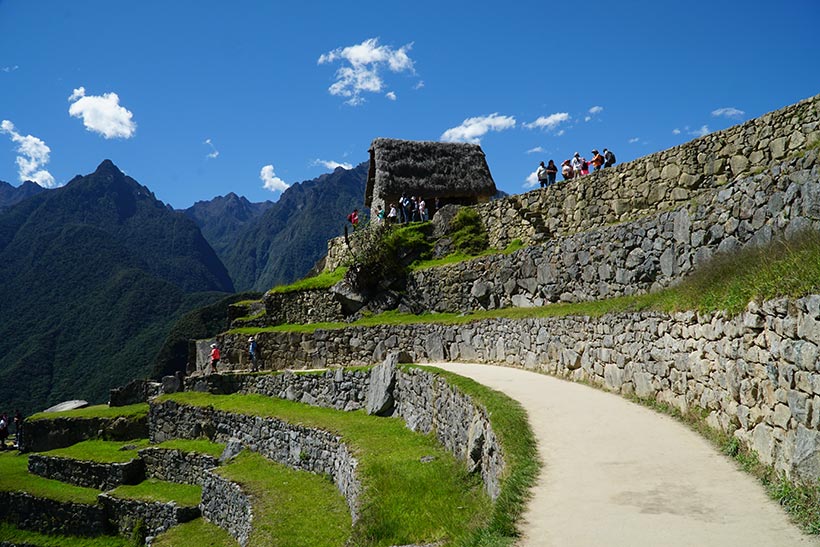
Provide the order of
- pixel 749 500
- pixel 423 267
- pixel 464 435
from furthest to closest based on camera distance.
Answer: pixel 423 267 < pixel 464 435 < pixel 749 500

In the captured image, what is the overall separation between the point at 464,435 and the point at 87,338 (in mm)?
52314

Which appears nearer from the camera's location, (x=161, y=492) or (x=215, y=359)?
(x=161, y=492)

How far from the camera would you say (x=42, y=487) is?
771 inches

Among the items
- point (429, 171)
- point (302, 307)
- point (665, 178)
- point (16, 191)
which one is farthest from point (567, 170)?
point (16, 191)

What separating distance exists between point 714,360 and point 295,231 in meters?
90.7

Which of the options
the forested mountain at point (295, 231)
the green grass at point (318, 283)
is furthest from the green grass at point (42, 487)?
the forested mountain at point (295, 231)

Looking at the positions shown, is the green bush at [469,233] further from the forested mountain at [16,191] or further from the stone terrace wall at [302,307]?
the forested mountain at [16,191]

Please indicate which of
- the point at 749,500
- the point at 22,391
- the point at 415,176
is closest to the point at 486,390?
the point at 749,500

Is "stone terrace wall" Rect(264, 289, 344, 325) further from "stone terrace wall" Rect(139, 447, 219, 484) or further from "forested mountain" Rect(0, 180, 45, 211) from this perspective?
Answer: "forested mountain" Rect(0, 180, 45, 211)

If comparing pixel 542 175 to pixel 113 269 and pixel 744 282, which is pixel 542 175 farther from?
pixel 113 269

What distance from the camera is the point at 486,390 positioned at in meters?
10.1

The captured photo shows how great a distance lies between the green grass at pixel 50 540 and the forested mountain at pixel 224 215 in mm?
98558

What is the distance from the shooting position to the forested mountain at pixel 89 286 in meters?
48.2

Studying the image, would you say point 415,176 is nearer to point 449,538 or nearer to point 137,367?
point 449,538
